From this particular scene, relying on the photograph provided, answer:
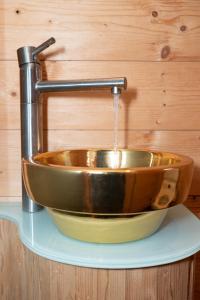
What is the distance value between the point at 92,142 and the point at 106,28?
28cm

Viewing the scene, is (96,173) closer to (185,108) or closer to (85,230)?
(85,230)

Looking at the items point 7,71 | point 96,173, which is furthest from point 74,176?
point 7,71

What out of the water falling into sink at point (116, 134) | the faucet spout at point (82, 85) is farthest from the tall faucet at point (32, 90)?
the water falling into sink at point (116, 134)

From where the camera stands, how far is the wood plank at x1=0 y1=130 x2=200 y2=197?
72 cm

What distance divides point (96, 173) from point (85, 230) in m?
0.11

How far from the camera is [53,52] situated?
27.3 inches

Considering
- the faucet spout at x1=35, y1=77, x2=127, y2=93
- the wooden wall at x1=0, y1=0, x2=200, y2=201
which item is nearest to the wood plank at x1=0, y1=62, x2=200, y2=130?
the wooden wall at x1=0, y1=0, x2=200, y2=201

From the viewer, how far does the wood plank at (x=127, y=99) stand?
702mm

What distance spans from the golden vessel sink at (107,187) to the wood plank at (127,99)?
287 mm

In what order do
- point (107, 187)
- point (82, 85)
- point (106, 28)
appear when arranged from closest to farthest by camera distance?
point (107, 187)
point (82, 85)
point (106, 28)

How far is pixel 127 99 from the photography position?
712 mm

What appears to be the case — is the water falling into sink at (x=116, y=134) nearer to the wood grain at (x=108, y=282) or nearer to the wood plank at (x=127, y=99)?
the wood plank at (x=127, y=99)

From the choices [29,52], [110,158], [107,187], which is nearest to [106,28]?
[29,52]

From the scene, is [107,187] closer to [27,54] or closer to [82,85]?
[82,85]
